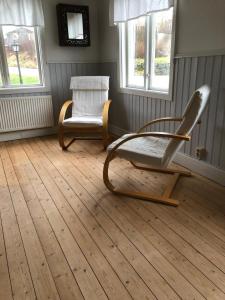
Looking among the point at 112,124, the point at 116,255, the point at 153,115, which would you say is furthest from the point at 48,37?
the point at 116,255

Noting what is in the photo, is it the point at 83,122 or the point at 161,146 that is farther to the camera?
the point at 83,122

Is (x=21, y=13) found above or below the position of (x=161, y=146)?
above

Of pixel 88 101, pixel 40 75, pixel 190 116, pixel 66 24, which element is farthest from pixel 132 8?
pixel 190 116

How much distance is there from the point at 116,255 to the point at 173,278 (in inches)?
14.3

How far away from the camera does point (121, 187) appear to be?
2344 millimetres

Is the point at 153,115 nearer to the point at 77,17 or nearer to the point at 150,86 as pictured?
the point at 150,86

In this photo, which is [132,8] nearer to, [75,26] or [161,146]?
[75,26]

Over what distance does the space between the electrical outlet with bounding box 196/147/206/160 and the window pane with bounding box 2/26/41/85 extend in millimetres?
A: 2809

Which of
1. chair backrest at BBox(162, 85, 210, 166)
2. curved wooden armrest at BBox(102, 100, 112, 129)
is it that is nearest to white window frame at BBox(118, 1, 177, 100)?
curved wooden armrest at BBox(102, 100, 112, 129)

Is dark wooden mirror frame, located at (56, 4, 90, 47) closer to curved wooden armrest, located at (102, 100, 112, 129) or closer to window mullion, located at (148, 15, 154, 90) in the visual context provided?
curved wooden armrest, located at (102, 100, 112, 129)

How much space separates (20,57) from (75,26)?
1008 mm

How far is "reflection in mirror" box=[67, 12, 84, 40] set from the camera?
378 centimetres

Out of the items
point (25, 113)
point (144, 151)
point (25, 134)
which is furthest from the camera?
point (25, 134)

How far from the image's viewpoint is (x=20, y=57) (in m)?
3.71
